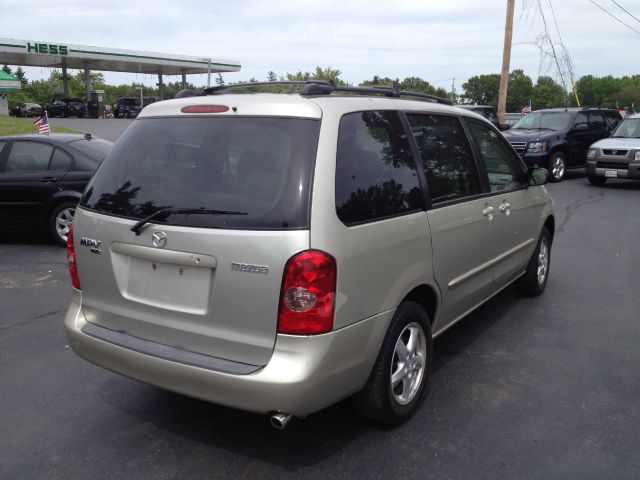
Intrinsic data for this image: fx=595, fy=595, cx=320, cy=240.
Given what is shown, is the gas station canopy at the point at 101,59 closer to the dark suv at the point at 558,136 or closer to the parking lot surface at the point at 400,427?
the dark suv at the point at 558,136

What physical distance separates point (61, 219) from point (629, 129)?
43.6 ft

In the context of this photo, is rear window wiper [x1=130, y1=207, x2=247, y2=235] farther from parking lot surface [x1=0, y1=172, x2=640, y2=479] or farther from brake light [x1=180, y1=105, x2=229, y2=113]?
parking lot surface [x1=0, y1=172, x2=640, y2=479]

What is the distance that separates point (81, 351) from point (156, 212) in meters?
0.98

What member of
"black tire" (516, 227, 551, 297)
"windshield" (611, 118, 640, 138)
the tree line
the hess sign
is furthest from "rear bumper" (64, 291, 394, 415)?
the tree line

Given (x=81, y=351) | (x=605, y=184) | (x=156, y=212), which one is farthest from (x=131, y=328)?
(x=605, y=184)

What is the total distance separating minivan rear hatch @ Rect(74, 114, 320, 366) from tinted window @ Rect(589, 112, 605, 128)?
1579 cm

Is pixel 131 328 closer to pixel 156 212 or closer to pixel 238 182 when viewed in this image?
pixel 156 212

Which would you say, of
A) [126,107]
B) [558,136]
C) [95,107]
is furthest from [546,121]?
[95,107]

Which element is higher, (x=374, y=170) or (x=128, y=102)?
(x=128, y=102)

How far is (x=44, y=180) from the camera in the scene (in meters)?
7.99

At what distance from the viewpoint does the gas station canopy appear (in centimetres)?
4288

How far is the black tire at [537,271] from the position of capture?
553cm

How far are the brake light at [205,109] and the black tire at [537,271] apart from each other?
352 centimetres

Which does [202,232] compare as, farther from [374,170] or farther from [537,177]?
[537,177]
